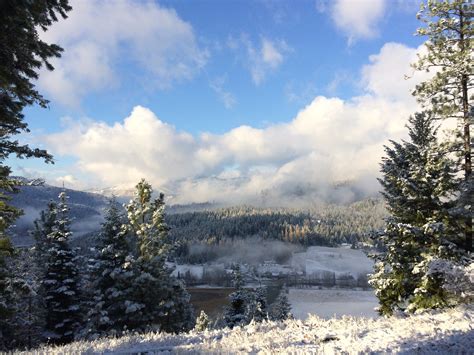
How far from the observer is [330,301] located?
116188mm

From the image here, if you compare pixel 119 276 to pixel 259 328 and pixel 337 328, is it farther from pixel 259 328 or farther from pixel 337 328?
pixel 337 328

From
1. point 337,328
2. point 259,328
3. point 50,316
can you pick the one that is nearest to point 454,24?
point 337,328

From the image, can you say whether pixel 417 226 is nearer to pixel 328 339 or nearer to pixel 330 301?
pixel 328 339

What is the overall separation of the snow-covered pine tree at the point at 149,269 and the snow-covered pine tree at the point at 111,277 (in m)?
0.60

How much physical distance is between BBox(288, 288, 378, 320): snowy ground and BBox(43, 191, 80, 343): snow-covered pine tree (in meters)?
72.1

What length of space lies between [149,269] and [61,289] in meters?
6.96

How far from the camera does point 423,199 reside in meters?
15.9

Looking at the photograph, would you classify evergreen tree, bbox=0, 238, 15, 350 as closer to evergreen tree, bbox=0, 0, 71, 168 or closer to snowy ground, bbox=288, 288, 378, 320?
evergreen tree, bbox=0, 0, 71, 168

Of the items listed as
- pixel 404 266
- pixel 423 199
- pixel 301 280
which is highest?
pixel 423 199

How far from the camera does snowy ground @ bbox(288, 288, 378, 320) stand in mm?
93562

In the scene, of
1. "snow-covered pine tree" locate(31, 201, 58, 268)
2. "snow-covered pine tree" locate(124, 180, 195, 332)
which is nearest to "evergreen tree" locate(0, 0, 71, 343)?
"snow-covered pine tree" locate(124, 180, 195, 332)

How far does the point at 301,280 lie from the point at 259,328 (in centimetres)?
17056

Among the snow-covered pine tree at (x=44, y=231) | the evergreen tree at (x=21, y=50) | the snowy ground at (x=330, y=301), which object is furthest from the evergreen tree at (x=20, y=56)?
the snowy ground at (x=330, y=301)

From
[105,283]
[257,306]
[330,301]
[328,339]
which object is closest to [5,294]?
[105,283]
